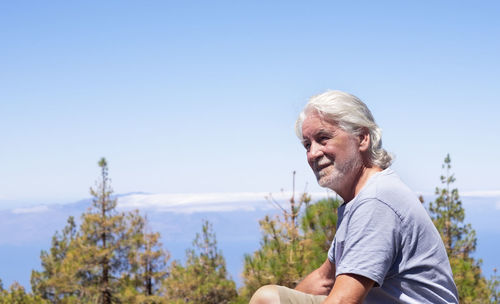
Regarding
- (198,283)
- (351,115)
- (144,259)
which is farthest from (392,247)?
(144,259)

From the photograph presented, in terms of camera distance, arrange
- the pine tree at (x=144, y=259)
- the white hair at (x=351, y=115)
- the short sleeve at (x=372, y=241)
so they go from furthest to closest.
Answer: the pine tree at (x=144, y=259) < the white hair at (x=351, y=115) < the short sleeve at (x=372, y=241)

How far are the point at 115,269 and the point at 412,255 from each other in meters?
16.2

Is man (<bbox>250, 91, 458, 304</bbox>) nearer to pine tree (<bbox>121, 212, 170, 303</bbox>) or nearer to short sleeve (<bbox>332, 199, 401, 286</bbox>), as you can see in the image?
short sleeve (<bbox>332, 199, 401, 286</bbox>)

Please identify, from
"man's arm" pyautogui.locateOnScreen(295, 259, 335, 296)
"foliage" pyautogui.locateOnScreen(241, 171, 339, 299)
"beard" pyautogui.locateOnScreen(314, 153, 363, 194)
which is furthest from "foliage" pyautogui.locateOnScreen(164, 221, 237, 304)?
"beard" pyautogui.locateOnScreen(314, 153, 363, 194)

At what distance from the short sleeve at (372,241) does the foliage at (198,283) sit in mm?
13259

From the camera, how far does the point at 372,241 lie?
1.60 m

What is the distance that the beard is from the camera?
184cm

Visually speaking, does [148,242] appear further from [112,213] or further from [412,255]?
[412,255]

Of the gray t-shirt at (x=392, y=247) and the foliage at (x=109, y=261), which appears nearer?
the gray t-shirt at (x=392, y=247)

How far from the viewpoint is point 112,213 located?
1717cm

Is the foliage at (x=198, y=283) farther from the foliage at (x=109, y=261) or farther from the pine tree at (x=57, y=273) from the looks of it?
the pine tree at (x=57, y=273)

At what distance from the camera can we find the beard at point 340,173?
1.84 metres

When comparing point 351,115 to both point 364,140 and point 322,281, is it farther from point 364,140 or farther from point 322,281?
point 322,281


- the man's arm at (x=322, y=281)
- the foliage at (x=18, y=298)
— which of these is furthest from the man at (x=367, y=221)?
the foliage at (x=18, y=298)
